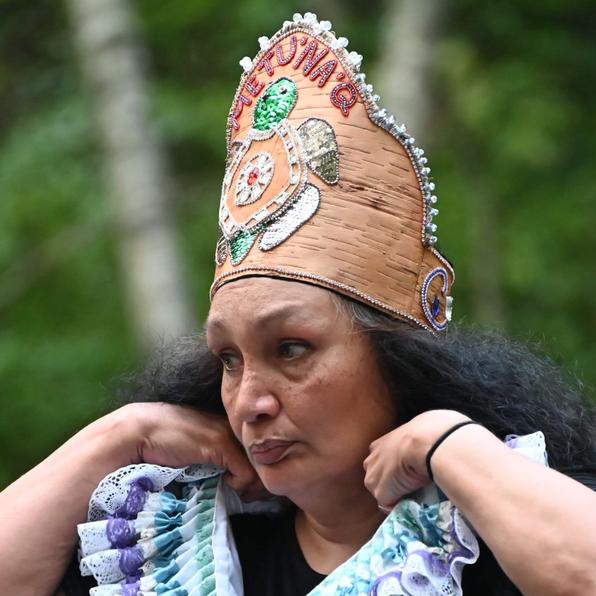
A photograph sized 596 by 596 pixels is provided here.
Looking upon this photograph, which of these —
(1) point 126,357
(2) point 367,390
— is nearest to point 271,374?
(2) point 367,390

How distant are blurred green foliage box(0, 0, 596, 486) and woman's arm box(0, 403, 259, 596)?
14.3 ft

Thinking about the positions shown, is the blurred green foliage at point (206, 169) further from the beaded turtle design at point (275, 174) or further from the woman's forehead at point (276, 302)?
the woman's forehead at point (276, 302)

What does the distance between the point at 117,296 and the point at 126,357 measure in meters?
0.81

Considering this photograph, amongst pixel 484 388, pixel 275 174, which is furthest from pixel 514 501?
pixel 275 174

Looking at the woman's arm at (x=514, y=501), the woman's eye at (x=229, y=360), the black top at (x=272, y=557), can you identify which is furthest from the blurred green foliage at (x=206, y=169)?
the woman's arm at (x=514, y=501)

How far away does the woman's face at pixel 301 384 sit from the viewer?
8.89ft

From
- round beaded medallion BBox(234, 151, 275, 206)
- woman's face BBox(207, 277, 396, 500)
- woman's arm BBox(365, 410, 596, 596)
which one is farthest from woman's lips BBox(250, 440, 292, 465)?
round beaded medallion BBox(234, 151, 275, 206)

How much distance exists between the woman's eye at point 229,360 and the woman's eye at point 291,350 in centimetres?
13

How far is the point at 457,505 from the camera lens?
98.6 inches

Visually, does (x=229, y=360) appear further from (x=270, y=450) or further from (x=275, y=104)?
(x=275, y=104)

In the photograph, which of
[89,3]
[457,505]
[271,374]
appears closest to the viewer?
[457,505]

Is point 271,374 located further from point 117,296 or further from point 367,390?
point 117,296

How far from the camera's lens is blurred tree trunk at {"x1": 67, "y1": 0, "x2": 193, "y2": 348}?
6.42 m

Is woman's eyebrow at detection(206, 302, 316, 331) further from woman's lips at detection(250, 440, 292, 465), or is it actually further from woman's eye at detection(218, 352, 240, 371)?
woman's lips at detection(250, 440, 292, 465)
